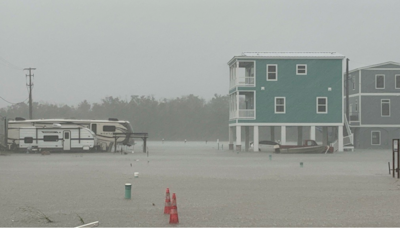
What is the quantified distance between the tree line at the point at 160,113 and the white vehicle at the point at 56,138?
8431 centimetres

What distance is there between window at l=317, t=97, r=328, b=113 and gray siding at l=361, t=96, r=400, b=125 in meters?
10.1

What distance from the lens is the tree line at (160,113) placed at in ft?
476

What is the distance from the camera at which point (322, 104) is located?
58.2 m

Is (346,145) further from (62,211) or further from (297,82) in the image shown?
(62,211)

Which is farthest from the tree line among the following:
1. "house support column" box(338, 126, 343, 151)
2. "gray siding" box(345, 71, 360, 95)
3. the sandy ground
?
the sandy ground

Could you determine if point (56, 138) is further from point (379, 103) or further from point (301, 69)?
point (379, 103)

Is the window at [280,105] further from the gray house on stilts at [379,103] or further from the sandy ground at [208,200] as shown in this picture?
the sandy ground at [208,200]

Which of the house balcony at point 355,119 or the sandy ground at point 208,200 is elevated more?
the house balcony at point 355,119

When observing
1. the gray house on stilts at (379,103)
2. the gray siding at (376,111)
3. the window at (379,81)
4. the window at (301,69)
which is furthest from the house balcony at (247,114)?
the window at (379,81)

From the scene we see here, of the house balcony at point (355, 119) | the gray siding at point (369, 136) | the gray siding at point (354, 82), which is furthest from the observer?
the gray siding at point (354, 82)

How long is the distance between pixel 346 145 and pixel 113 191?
45.0 metres

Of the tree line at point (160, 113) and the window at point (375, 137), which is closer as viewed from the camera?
the window at point (375, 137)

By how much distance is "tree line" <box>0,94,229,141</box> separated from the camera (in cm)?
14500

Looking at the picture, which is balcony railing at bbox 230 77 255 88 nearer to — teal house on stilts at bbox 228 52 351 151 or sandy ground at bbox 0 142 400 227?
teal house on stilts at bbox 228 52 351 151
